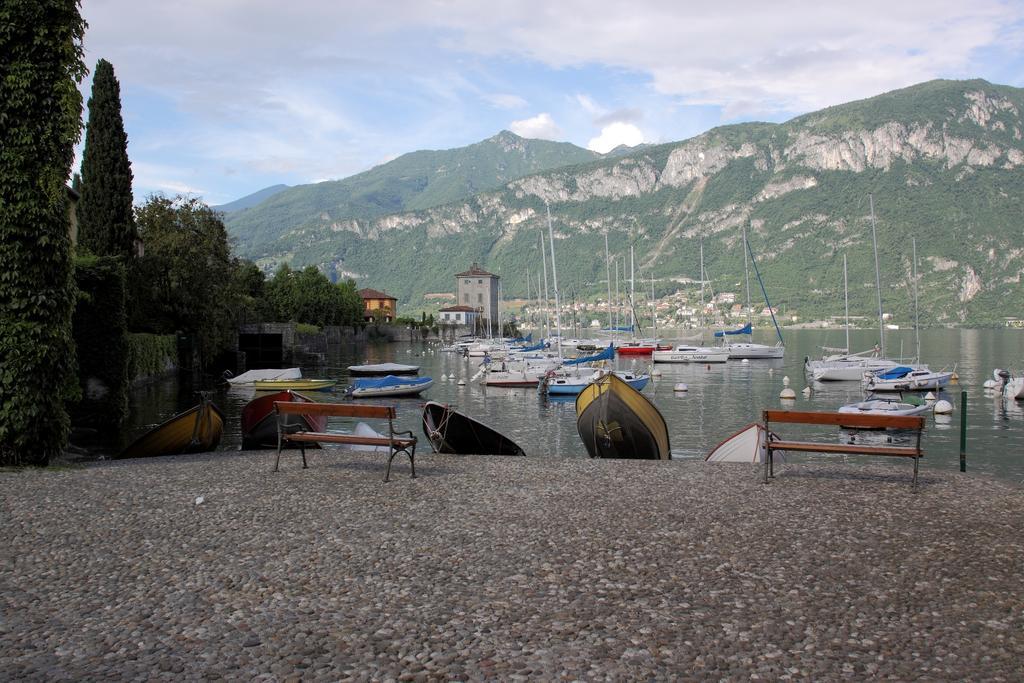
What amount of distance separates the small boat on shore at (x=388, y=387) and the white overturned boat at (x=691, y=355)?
3453 centimetres

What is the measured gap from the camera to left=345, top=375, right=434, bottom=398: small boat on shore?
152 ft

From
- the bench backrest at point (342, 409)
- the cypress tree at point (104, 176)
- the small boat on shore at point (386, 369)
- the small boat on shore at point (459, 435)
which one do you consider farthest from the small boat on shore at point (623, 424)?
the small boat on shore at point (386, 369)

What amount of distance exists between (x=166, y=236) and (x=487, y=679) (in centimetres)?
5220

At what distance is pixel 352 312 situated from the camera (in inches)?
→ 5236

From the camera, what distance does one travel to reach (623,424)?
1827 cm

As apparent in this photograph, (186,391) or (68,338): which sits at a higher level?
(68,338)

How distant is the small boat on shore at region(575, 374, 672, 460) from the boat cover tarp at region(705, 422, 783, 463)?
3.87ft

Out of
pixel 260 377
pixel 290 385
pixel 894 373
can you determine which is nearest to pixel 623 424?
pixel 290 385

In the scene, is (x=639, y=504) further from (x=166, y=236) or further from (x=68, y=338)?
(x=166, y=236)

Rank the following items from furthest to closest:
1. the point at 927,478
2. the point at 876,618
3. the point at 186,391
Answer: the point at 186,391 < the point at 927,478 < the point at 876,618

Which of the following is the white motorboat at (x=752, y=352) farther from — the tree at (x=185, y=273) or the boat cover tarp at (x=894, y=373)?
the tree at (x=185, y=273)

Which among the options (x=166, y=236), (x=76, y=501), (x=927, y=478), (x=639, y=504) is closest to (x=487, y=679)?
(x=639, y=504)

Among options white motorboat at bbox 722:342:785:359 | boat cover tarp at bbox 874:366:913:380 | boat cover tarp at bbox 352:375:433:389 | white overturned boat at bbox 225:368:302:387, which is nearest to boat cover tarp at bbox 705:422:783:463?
boat cover tarp at bbox 352:375:433:389

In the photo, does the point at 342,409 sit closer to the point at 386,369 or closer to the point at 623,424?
the point at 623,424
